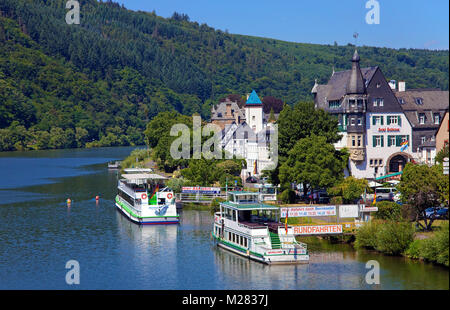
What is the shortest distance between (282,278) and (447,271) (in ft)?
44.4

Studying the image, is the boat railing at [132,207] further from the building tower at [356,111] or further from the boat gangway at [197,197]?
the building tower at [356,111]

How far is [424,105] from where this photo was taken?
110 m

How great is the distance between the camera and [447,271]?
190 ft

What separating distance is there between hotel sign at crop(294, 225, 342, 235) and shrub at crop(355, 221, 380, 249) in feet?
9.03

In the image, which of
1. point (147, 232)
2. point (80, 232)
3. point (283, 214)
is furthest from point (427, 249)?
point (80, 232)

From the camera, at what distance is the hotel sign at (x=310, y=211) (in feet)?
241

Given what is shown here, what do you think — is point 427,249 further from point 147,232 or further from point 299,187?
point 299,187

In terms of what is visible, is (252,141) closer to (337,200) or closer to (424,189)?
(337,200)

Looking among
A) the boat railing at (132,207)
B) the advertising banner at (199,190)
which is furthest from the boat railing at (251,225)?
the advertising banner at (199,190)

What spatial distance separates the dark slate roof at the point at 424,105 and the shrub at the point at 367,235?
1699 inches

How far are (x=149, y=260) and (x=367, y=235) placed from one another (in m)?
21.1

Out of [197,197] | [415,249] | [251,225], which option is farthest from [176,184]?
[415,249]
